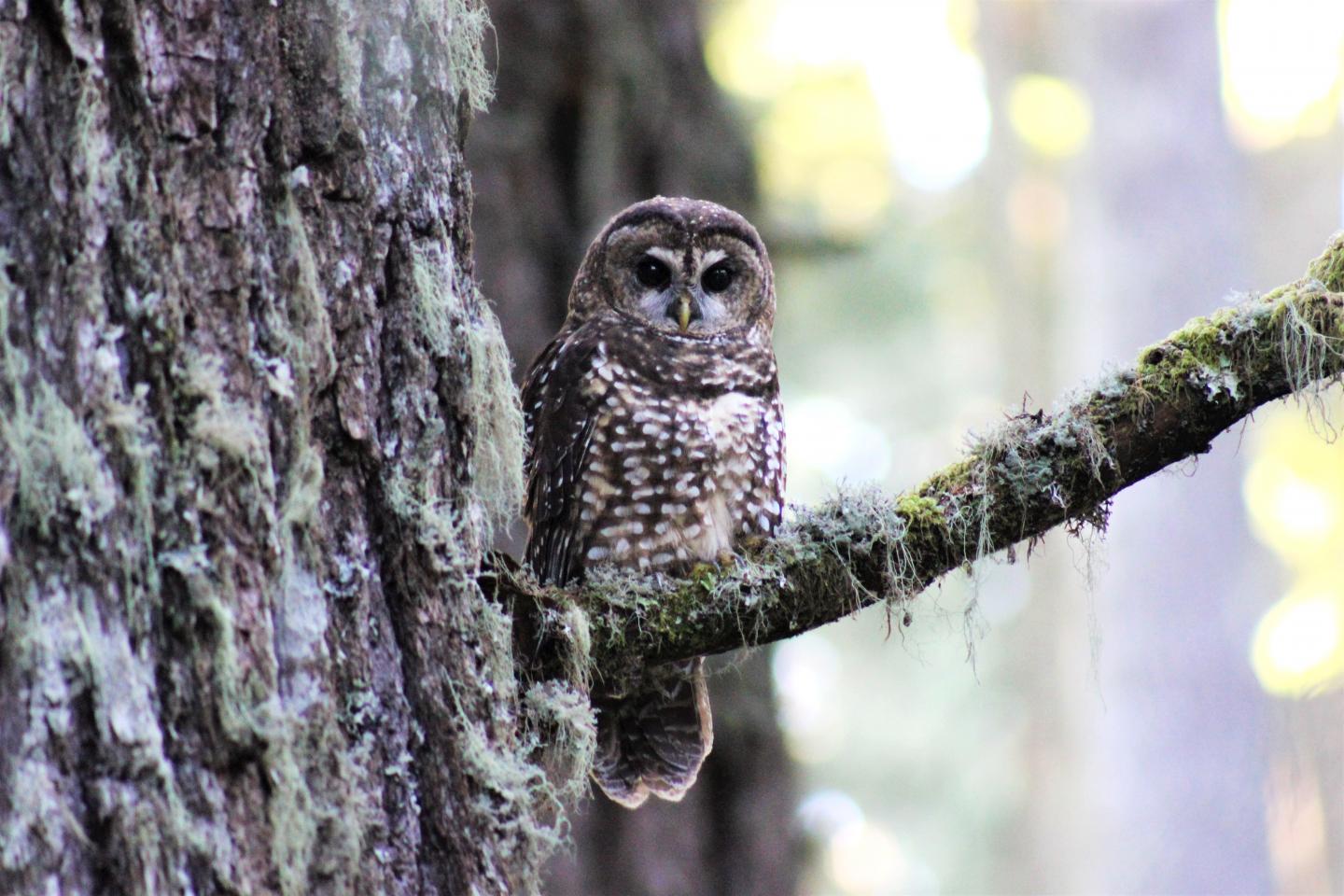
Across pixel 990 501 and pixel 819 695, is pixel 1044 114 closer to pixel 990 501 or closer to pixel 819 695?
pixel 819 695

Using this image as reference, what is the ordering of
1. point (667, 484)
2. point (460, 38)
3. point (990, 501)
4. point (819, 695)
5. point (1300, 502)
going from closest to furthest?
point (460, 38)
point (990, 501)
point (667, 484)
point (1300, 502)
point (819, 695)

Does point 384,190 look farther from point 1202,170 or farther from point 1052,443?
point 1202,170

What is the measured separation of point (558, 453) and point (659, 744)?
31.0 inches

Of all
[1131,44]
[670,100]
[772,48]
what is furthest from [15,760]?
[772,48]

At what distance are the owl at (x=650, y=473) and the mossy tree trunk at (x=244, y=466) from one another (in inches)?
49.6

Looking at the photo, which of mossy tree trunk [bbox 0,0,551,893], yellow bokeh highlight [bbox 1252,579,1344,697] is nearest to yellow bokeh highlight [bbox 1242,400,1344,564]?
yellow bokeh highlight [bbox 1252,579,1344,697]

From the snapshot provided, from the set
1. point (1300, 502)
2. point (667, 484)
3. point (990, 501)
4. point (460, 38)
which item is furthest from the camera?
point (1300, 502)

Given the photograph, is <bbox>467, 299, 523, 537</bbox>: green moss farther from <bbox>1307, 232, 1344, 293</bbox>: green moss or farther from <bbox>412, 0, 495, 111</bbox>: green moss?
<bbox>1307, 232, 1344, 293</bbox>: green moss

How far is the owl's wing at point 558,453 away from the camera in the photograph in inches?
136

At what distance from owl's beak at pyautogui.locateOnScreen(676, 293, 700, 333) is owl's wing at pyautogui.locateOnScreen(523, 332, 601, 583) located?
31 centimetres

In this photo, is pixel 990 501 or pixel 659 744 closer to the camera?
pixel 990 501

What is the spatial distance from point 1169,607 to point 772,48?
6.70m

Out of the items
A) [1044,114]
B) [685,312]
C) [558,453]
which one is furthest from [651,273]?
[1044,114]

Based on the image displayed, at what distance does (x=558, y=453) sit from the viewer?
3.49 m
